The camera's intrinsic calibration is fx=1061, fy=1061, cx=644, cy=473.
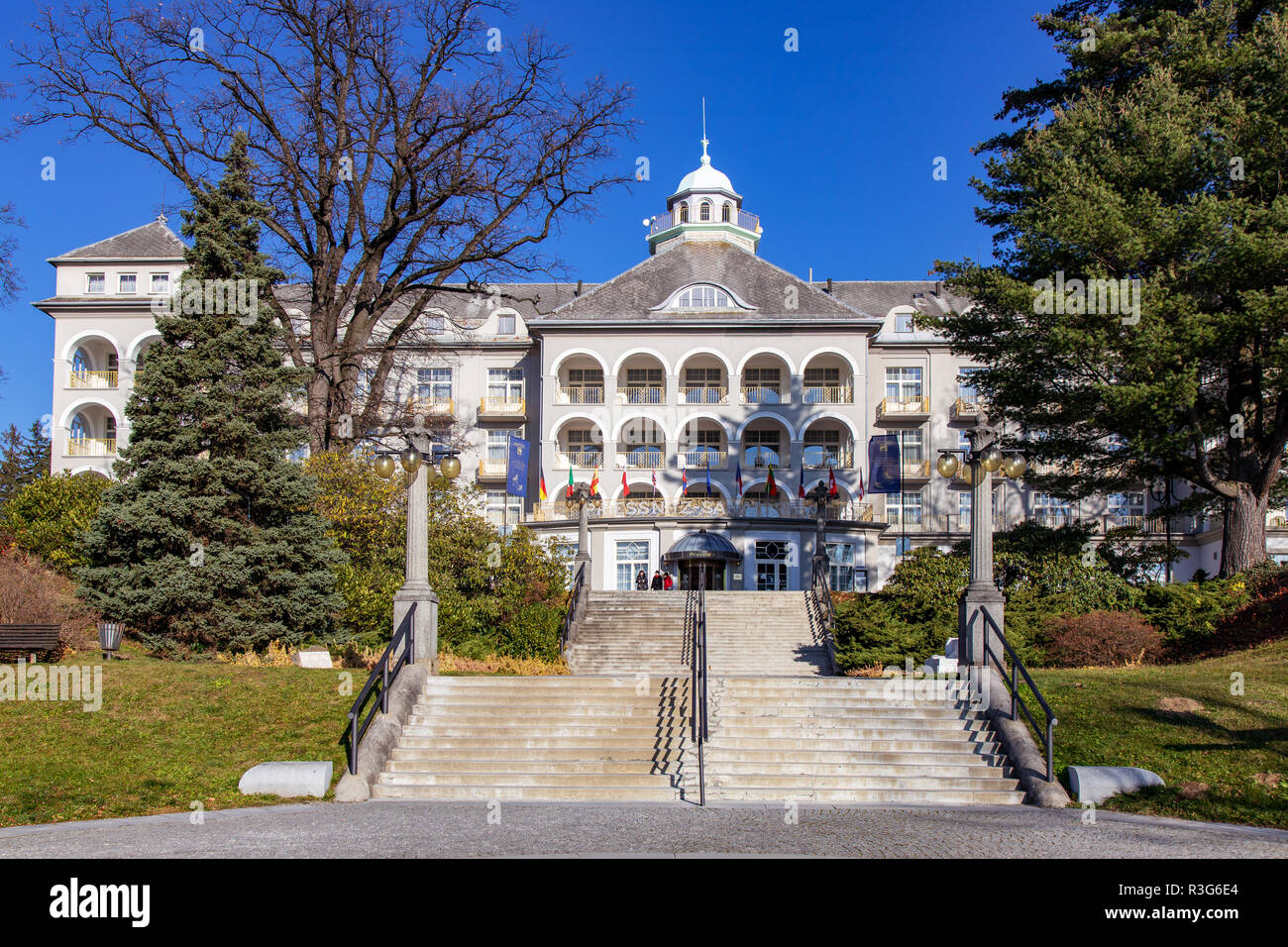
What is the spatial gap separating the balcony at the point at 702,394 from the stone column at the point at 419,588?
2846 cm

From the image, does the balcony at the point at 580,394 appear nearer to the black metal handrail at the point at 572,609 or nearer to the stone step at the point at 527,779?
the black metal handrail at the point at 572,609

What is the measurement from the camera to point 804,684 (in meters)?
15.7

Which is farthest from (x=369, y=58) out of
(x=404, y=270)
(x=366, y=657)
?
(x=366, y=657)

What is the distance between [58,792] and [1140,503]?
45157 millimetres

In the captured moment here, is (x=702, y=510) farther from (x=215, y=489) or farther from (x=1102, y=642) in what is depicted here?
(x=215, y=489)

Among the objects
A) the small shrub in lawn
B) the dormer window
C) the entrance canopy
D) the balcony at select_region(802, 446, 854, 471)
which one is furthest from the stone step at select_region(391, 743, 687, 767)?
the dormer window

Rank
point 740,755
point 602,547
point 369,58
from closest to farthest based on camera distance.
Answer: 1. point 740,755
2. point 369,58
3. point 602,547

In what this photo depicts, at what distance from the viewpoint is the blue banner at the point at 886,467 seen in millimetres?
36406

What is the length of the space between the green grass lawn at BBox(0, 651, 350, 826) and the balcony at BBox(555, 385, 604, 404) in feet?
93.1

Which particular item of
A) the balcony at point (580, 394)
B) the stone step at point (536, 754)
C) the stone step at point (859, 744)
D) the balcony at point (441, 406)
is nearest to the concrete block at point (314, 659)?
the stone step at point (536, 754)

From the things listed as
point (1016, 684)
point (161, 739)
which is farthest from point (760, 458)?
point (161, 739)

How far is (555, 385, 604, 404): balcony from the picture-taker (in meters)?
44.5

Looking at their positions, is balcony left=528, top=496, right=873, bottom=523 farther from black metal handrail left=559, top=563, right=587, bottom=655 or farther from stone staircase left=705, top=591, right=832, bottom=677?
black metal handrail left=559, top=563, right=587, bottom=655

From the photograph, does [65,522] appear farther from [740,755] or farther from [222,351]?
[740,755]
